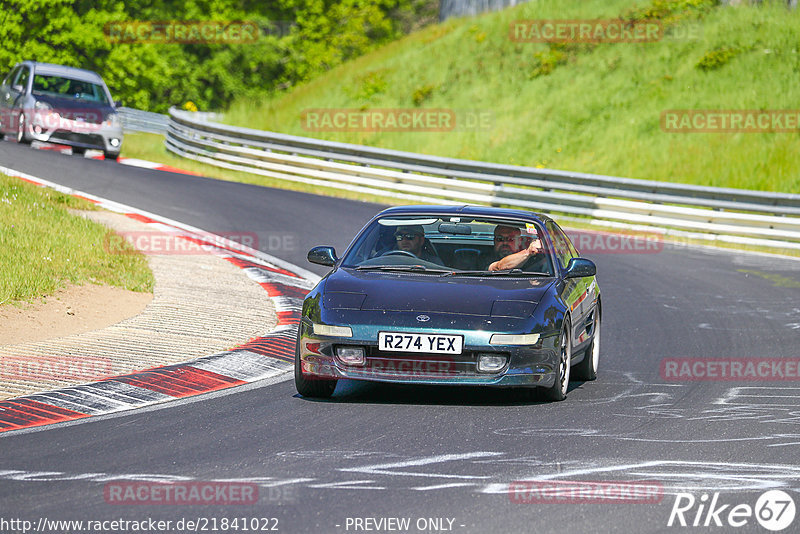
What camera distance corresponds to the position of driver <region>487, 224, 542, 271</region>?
9.27 metres

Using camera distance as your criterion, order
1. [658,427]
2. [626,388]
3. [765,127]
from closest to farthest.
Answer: [658,427]
[626,388]
[765,127]

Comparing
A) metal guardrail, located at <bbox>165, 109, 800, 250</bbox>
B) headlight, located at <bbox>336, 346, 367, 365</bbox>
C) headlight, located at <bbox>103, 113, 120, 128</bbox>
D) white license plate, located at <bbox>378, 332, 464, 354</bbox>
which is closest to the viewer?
white license plate, located at <bbox>378, 332, 464, 354</bbox>

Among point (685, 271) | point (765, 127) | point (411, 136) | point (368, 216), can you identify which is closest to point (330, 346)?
point (685, 271)

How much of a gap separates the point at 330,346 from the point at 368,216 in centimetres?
1279

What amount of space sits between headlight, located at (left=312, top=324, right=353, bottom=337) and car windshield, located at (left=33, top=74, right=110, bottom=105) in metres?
18.7

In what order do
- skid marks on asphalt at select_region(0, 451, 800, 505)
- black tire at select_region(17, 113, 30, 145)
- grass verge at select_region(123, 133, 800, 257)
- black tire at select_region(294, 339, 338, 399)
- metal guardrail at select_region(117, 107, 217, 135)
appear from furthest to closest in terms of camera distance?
1. metal guardrail at select_region(117, 107, 217, 135)
2. black tire at select_region(17, 113, 30, 145)
3. grass verge at select_region(123, 133, 800, 257)
4. black tire at select_region(294, 339, 338, 399)
5. skid marks on asphalt at select_region(0, 451, 800, 505)

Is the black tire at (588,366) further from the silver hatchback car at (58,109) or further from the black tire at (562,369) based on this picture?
the silver hatchback car at (58,109)

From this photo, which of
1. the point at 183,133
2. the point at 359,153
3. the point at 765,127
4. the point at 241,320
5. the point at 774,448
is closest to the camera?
the point at 774,448

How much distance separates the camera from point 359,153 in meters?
25.9

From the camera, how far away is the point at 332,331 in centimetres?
812

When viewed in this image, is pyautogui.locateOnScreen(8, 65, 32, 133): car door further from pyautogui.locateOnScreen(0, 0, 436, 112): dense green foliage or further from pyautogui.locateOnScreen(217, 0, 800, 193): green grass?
pyautogui.locateOnScreen(0, 0, 436, 112): dense green foliage

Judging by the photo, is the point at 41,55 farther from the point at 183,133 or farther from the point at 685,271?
the point at 685,271

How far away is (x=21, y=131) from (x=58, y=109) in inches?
46.6

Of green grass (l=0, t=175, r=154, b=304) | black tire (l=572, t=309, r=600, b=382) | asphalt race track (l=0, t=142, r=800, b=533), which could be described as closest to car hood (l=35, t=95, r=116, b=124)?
green grass (l=0, t=175, r=154, b=304)
